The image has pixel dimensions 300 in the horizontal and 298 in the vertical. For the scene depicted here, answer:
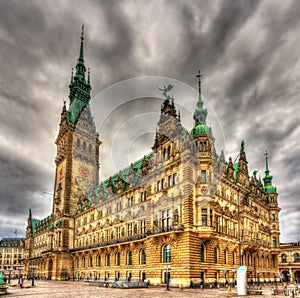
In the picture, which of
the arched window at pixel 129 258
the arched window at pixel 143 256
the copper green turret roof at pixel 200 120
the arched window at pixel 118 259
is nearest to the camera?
the copper green turret roof at pixel 200 120

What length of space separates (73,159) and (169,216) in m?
47.3

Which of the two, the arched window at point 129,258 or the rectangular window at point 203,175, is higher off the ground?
the rectangular window at point 203,175

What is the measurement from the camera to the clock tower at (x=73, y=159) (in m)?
82.6

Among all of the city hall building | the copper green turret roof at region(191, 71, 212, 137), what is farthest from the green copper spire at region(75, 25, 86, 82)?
the copper green turret roof at region(191, 71, 212, 137)

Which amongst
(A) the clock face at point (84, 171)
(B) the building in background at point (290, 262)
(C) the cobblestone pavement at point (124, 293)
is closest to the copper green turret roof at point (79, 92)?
(A) the clock face at point (84, 171)

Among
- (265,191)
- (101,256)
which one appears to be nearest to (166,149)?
(101,256)

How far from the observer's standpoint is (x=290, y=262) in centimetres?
9144

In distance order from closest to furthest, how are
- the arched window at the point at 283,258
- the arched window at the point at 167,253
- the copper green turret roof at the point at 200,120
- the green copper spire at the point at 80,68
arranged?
the arched window at the point at 167,253 → the copper green turret roof at the point at 200,120 → the arched window at the point at 283,258 → the green copper spire at the point at 80,68

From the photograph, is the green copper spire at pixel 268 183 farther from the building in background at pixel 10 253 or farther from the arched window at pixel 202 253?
the building in background at pixel 10 253

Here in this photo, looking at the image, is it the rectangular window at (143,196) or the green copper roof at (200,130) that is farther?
the rectangular window at (143,196)

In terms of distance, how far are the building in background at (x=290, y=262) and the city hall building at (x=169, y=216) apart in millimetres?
22317

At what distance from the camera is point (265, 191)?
261 feet

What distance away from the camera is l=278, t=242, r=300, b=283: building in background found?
9050cm

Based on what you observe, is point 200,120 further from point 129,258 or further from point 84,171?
point 84,171
